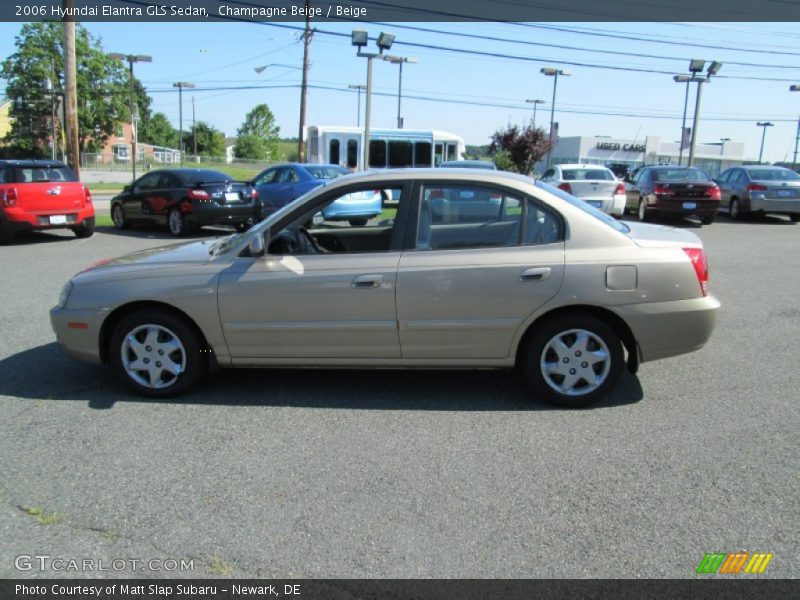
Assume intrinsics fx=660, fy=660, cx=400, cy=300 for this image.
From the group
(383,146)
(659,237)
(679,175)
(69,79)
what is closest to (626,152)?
(383,146)

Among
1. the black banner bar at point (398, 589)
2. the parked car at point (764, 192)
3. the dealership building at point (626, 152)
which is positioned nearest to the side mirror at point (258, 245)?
the black banner bar at point (398, 589)

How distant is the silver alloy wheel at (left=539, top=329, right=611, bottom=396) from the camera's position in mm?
4477

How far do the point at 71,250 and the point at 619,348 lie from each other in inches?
438

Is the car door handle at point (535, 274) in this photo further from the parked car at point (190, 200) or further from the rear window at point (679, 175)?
the rear window at point (679, 175)

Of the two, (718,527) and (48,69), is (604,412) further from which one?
(48,69)

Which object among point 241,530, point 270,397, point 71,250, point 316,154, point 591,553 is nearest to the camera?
point 591,553

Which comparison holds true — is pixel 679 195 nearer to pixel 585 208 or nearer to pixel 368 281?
pixel 585 208

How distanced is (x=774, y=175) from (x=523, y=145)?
34023 millimetres

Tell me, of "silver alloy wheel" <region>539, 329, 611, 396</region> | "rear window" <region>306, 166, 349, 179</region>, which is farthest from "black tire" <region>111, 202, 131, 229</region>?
"silver alloy wheel" <region>539, 329, 611, 396</region>

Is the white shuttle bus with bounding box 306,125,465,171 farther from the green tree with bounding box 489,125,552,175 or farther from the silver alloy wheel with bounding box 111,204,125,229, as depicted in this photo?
the green tree with bounding box 489,125,552,175

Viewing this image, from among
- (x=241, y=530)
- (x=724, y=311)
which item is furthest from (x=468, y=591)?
(x=724, y=311)

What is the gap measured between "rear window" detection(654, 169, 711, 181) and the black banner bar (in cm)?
1621

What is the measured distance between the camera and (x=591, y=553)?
2.91m

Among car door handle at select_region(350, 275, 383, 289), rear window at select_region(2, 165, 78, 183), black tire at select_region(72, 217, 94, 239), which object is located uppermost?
rear window at select_region(2, 165, 78, 183)
